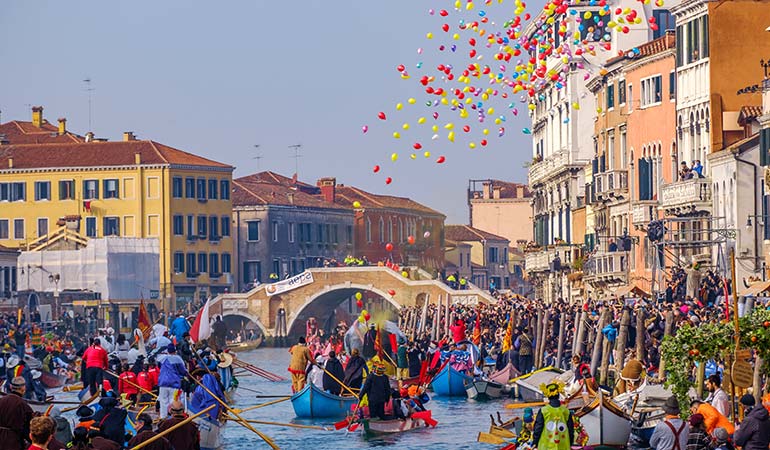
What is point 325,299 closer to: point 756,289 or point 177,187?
point 177,187

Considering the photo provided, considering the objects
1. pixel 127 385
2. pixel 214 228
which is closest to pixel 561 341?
pixel 127 385

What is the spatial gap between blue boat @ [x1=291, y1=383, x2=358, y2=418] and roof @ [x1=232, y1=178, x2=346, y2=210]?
67.9 meters

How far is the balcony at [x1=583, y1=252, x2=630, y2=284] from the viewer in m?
58.8

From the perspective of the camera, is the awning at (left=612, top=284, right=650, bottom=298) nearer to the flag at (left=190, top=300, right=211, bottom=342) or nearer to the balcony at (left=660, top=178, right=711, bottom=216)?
the balcony at (left=660, top=178, right=711, bottom=216)

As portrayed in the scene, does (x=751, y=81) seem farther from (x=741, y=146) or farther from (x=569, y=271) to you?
(x=569, y=271)

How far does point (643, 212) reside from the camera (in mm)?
56000

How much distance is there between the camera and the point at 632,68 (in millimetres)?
58625

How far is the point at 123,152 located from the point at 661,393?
68.6 metres

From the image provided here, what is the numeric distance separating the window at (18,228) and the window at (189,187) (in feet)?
26.9

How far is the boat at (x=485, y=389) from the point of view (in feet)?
150

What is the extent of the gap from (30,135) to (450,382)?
6086 centimetres

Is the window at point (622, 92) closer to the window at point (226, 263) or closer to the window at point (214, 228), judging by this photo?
the window at point (214, 228)

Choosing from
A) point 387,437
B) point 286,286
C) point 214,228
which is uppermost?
point 214,228

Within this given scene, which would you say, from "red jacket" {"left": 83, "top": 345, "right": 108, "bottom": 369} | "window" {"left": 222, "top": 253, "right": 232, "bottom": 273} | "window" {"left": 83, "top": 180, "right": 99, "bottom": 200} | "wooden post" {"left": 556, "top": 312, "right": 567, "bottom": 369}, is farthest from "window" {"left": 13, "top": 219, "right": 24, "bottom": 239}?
"red jacket" {"left": 83, "top": 345, "right": 108, "bottom": 369}
